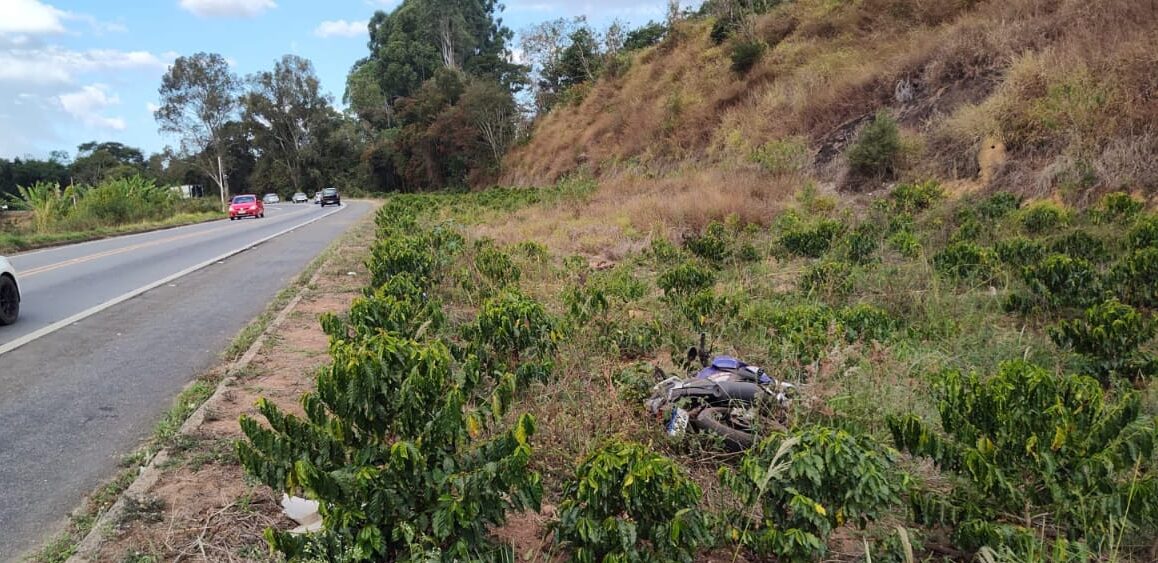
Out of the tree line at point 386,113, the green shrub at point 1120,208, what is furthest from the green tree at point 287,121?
the green shrub at point 1120,208

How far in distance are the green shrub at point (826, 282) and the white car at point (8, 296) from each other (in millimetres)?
8331

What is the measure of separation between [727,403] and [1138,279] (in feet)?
13.3

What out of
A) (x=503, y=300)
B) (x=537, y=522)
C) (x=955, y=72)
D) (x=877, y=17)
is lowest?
(x=537, y=522)

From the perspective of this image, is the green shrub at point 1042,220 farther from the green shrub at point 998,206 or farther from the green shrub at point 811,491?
the green shrub at point 811,491

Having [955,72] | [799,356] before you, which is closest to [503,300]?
[799,356]

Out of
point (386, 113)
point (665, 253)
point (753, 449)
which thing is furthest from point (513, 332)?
point (386, 113)

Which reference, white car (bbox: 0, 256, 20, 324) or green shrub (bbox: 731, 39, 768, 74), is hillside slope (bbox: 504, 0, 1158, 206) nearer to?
green shrub (bbox: 731, 39, 768, 74)

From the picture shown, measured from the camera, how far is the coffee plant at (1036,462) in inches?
97.0

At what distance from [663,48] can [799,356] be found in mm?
30510

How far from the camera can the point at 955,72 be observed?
15.4 metres

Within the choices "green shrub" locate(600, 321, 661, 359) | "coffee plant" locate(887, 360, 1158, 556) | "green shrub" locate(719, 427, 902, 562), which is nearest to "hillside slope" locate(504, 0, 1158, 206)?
"green shrub" locate(600, 321, 661, 359)

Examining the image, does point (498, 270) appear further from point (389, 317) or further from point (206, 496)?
point (206, 496)

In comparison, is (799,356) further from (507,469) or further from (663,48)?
(663,48)

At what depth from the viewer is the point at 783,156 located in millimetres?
17375
